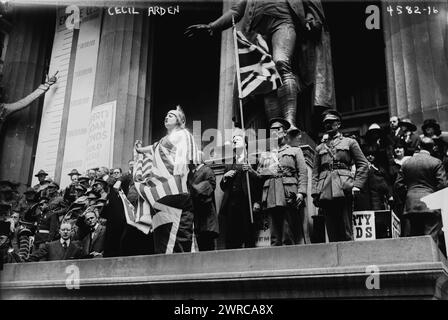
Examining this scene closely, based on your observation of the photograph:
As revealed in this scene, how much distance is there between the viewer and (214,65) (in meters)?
21.8

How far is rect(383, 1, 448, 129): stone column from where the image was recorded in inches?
476

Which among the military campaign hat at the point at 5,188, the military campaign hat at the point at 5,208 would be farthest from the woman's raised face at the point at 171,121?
the military campaign hat at the point at 5,188

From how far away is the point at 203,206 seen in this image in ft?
29.7

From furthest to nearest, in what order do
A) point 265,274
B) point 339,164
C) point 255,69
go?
point 255,69 → point 339,164 → point 265,274

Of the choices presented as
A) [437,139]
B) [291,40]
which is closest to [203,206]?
[437,139]

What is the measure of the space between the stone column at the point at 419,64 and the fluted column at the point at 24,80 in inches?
493

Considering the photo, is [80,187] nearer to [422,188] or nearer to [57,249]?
[57,249]

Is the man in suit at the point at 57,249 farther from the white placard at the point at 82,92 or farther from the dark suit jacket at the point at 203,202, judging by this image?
the white placard at the point at 82,92

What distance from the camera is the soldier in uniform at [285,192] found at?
8570 millimetres

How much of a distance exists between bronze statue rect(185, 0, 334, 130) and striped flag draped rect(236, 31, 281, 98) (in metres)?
0.34

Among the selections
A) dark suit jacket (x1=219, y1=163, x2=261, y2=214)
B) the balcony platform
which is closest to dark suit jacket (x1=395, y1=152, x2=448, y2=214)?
the balcony platform

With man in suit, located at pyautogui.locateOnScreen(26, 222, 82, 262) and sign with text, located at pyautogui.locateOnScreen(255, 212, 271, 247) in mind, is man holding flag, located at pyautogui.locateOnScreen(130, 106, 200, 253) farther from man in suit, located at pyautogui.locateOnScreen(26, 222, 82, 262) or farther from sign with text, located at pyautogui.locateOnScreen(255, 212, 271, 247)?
man in suit, located at pyautogui.locateOnScreen(26, 222, 82, 262)

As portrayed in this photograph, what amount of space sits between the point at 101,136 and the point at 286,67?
23.0ft
